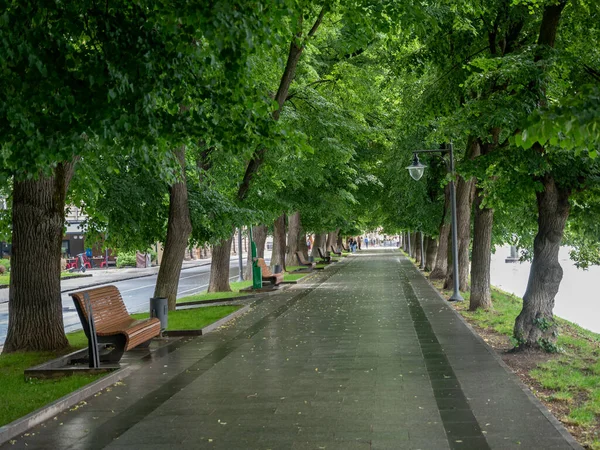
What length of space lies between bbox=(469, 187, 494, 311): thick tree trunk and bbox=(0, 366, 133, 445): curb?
31.9 ft

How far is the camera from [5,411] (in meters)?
7.06

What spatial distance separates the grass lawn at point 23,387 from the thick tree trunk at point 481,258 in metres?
9.84

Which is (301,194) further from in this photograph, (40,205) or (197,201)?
(40,205)

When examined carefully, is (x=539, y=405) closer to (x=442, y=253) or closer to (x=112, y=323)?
(x=112, y=323)

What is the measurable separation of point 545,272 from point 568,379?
2460 mm

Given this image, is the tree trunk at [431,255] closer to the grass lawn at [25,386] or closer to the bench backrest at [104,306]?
the grass lawn at [25,386]

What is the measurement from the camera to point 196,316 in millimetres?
15547

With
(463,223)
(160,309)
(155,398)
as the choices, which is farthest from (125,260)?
(155,398)

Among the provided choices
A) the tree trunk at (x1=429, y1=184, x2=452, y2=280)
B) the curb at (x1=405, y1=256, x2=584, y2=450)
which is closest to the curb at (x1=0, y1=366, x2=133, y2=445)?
the curb at (x1=405, y1=256, x2=584, y2=450)

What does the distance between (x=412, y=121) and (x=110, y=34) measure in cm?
954

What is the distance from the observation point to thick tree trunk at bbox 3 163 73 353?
35.6 ft

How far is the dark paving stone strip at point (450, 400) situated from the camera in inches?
234

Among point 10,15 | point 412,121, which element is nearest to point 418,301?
point 412,121

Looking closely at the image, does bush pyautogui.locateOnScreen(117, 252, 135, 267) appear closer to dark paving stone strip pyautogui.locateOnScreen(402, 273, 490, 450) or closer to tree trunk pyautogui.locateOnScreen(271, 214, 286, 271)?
tree trunk pyautogui.locateOnScreen(271, 214, 286, 271)
